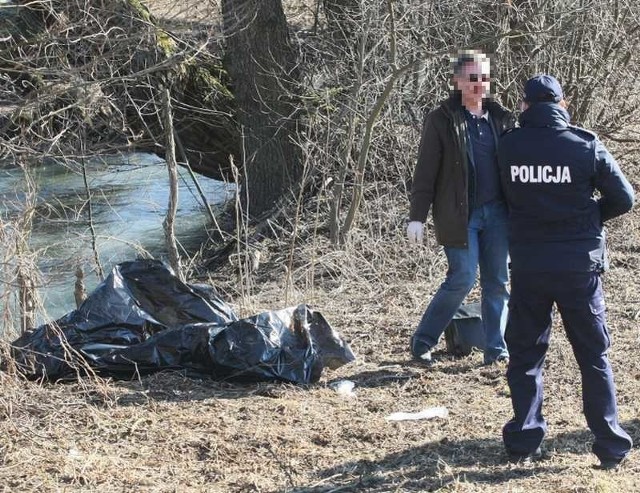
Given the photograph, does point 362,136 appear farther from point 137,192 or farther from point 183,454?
point 183,454

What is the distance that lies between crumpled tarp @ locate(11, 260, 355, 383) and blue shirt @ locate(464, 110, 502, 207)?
121cm

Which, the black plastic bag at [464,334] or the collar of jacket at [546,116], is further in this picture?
the black plastic bag at [464,334]

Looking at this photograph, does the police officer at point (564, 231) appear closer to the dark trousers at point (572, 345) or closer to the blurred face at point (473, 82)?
the dark trousers at point (572, 345)

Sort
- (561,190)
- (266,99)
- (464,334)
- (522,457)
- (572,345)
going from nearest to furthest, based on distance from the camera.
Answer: (561,190) < (572,345) < (522,457) < (464,334) < (266,99)

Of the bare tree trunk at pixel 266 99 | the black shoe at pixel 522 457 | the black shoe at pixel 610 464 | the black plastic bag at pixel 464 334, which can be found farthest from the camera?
the bare tree trunk at pixel 266 99

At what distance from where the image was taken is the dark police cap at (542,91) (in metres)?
4.04

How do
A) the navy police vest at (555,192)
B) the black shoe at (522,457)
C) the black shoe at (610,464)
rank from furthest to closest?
the black shoe at (522,457) < the black shoe at (610,464) < the navy police vest at (555,192)

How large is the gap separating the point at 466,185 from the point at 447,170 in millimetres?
151

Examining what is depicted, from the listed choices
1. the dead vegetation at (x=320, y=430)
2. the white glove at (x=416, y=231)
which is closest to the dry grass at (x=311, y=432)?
the dead vegetation at (x=320, y=430)

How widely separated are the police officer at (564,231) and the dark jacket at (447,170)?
46.6 inches

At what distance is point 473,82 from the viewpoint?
5.27 m

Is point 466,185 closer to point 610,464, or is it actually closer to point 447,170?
point 447,170

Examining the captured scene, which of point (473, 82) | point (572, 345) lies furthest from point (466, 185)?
point (572, 345)

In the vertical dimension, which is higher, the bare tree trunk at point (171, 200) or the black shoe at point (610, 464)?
the bare tree trunk at point (171, 200)
